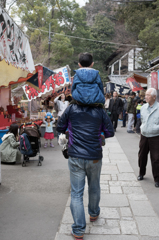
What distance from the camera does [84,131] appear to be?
→ 9.66 ft

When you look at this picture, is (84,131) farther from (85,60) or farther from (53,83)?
(53,83)

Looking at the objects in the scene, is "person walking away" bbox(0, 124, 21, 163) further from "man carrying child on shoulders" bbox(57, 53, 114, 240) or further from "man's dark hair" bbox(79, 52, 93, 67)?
"man's dark hair" bbox(79, 52, 93, 67)

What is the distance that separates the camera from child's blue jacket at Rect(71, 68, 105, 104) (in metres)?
2.89

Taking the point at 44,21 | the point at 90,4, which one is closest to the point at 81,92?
the point at 44,21

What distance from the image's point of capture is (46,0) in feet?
115

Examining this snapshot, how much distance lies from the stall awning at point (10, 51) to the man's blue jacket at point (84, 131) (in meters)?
2.59

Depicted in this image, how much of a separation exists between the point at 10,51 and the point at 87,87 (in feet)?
11.9

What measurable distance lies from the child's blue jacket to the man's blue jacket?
0.12 m

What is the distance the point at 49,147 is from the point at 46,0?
30.9m

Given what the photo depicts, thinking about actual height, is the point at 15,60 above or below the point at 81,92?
above

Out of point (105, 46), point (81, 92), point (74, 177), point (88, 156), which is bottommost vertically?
point (74, 177)

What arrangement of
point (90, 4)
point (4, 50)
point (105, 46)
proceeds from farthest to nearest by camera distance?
point (90, 4) < point (105, 46) < point (4, 50)

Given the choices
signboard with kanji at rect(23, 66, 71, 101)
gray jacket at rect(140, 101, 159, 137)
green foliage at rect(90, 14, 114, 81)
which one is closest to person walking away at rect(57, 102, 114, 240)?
gray jacket at rect(140, 101, 159, 137)

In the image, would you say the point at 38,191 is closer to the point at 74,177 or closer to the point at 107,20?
the point at 74,177
